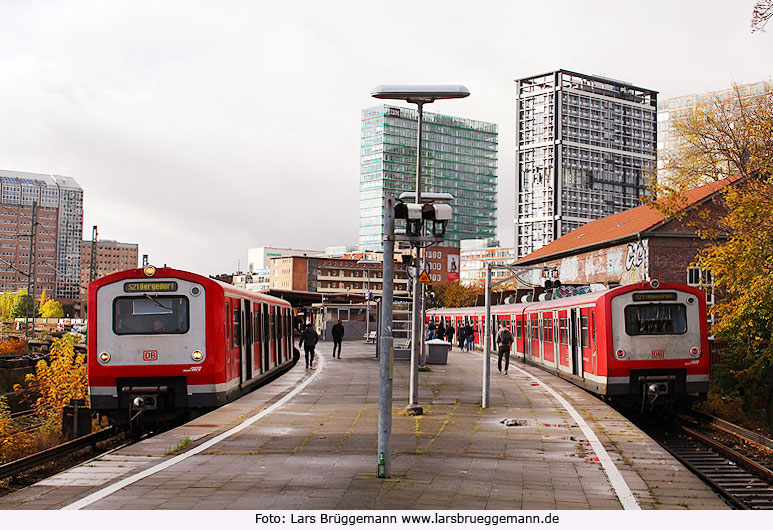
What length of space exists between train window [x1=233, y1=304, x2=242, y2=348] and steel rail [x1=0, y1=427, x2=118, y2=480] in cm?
292

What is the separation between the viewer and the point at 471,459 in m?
10.9

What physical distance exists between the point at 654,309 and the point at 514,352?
21.0 m

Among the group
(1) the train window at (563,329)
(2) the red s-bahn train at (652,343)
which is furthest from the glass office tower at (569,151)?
(2) the red s-bahn train at (652,343)

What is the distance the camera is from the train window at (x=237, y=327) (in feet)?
56.1

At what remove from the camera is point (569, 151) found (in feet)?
552

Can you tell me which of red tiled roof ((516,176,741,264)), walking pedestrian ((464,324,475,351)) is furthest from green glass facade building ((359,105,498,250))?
walking pedestrian ((464,324,475,351))

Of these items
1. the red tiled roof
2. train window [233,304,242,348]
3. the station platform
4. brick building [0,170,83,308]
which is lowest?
the station platform

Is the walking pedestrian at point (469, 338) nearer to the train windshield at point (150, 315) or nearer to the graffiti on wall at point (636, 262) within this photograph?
the graffiti on wall at point (636, 262)

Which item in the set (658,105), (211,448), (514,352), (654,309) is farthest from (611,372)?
(658,105)

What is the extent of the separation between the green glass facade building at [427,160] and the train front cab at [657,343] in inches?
3911

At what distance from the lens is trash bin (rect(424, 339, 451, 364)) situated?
100 ft

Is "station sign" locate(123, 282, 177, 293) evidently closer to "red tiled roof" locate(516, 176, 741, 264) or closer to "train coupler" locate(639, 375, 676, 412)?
"train coupler" locate(639, 375, 676, 412)

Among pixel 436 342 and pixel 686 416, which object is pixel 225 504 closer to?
pixel 686 416

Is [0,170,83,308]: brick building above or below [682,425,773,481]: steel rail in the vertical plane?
above
